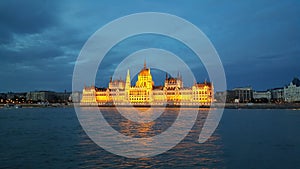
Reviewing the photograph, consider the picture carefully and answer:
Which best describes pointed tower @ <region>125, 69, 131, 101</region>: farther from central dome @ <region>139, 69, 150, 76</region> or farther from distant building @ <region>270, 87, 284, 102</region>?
distant building @ <region>270, 87, 284, 102</region>

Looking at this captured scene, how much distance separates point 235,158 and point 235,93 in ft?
512

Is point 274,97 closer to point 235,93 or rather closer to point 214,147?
point 235,93

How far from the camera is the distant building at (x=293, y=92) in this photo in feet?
430

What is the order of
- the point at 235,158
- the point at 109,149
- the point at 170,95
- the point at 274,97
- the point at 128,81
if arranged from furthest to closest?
the point at 274,97 < the point at 128,81 < the point at 170,95 < the point at 109,149 < the point at 235,158

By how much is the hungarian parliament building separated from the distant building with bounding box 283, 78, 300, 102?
36.3 metres

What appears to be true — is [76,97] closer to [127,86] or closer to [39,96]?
[39,96]

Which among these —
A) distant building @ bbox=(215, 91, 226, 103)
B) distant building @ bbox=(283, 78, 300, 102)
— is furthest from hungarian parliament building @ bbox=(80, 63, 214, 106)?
distant building @ bbox=(283, 78, 300, 102)

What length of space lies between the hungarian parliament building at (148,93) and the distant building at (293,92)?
36262mm

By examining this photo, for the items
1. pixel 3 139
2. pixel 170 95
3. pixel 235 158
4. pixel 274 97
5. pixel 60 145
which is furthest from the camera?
pixel 274 97

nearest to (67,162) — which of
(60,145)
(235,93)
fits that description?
(60,145)

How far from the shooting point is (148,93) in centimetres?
13012

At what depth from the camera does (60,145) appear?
58.6 ft

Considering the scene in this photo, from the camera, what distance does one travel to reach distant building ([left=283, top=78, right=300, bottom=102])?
5163 inches

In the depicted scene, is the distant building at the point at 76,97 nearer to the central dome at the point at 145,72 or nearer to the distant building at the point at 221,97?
the central dome at the point at 145,72
